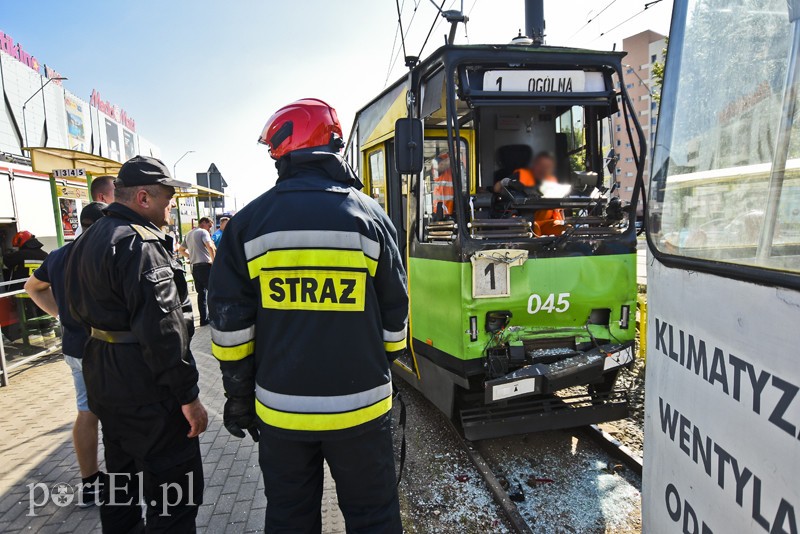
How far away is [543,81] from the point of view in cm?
364

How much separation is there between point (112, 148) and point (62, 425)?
3844 centimetres

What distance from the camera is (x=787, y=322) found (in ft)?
3.44

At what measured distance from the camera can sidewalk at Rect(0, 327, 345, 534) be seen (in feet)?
9.95

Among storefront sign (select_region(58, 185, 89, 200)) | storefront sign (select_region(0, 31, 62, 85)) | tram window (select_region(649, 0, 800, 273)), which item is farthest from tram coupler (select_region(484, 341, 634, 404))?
storefront sign (select_region(0, 31, 62, 85))

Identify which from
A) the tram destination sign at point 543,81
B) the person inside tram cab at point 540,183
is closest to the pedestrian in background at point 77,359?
the tram destination sign at point 543,81

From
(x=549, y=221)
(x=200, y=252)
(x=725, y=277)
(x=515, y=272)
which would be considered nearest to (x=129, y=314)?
(x=725, y=277)

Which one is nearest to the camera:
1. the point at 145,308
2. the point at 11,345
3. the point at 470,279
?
the point at 145,308

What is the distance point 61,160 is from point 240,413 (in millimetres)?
7069

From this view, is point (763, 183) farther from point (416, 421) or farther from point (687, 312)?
point (416, 421)

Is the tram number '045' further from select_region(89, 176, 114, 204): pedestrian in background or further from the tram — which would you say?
select_region(89, 176, 114, 204): pedestrian in background

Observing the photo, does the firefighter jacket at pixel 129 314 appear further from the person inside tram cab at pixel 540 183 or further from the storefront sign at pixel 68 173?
the storefront sign at pixel 68 173

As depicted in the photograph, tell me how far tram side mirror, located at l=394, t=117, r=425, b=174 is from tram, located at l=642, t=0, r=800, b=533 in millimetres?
1971

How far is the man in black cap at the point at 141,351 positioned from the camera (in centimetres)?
215

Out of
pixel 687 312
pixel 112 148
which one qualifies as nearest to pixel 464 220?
pixel 687 312
